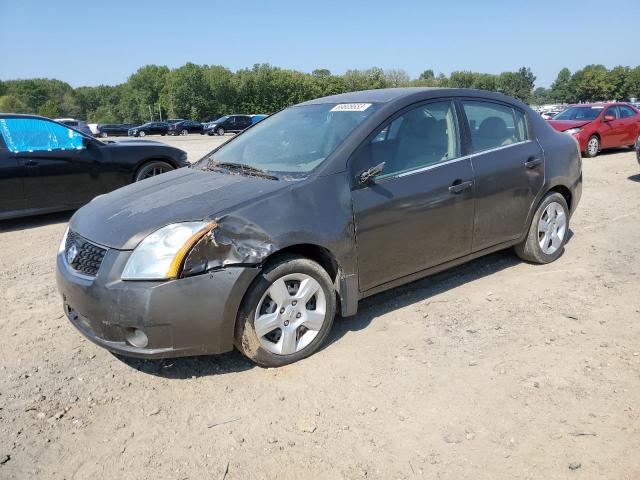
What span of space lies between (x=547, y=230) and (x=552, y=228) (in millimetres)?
87

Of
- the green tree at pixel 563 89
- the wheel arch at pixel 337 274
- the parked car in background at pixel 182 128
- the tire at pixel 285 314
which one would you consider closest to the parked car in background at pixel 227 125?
the parked car in background at pixel 182 128

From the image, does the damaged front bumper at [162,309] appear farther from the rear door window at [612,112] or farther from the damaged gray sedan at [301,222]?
the rear door window at [612,112]

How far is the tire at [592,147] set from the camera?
13430mm

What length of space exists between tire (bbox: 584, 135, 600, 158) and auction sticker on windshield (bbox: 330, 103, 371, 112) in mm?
11717

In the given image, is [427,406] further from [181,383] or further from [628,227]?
[628,227]

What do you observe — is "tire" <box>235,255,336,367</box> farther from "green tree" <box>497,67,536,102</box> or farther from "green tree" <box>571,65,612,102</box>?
"green tree" <box>497,67,536,102</box>

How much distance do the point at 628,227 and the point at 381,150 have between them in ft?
14.0

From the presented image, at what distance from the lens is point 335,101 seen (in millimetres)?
4207

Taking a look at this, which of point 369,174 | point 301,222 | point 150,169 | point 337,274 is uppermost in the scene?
point 369,174

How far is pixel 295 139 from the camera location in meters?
3.90

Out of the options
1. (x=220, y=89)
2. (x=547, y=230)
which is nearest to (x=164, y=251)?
(x=547, y=230)

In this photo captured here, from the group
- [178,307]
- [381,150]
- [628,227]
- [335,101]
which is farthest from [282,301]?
[628,227]

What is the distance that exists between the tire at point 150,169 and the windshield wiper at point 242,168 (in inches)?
161

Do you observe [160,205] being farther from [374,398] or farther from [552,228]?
[552,228]
